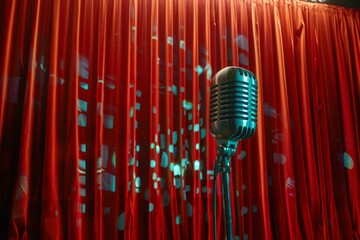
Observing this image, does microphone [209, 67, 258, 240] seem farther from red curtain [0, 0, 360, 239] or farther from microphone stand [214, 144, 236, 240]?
red curtain [0, 0, 360, 239]

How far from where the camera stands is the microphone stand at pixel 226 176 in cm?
70

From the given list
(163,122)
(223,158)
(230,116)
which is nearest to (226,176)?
(223,158)

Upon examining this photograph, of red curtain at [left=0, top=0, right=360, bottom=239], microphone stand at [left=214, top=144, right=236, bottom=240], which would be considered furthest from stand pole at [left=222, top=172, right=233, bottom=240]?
red curtain at [left=0, top=0, right=360, bottom=239]

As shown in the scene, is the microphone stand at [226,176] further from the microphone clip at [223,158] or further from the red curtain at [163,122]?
the red curtain at [163,122]

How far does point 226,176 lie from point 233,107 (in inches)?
6.6

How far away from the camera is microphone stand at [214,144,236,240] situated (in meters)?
0.70

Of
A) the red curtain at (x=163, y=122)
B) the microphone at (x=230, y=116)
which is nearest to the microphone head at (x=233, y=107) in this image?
the microphone at (x=230, y=116)

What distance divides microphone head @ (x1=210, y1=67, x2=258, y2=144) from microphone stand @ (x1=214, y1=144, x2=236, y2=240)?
2 centimetres

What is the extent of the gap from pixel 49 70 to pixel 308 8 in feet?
5.19

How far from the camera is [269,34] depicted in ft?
5.83

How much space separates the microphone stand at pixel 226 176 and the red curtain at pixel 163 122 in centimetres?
73

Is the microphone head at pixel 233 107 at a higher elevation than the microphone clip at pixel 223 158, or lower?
higher

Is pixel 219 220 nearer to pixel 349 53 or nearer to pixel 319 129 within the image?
pixel 319 129

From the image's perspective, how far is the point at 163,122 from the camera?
1.49 metres
